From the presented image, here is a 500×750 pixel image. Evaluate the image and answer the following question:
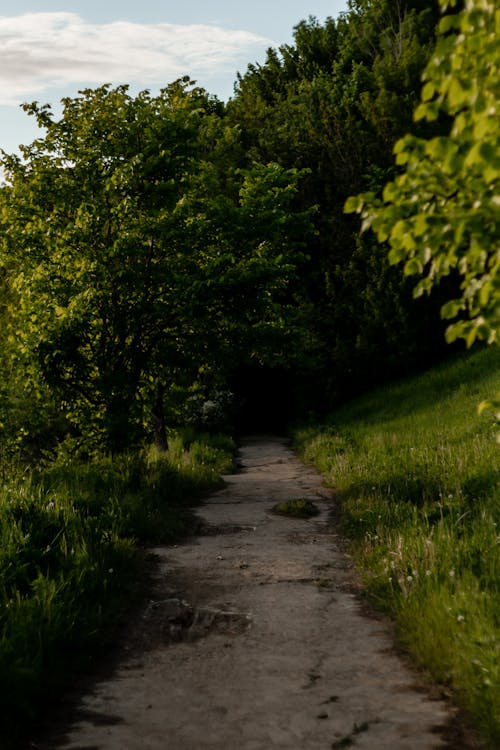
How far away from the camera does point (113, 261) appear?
12875 mm

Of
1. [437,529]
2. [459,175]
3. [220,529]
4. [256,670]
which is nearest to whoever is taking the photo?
[459,175]

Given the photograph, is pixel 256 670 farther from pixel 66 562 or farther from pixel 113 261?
pixel 113 261

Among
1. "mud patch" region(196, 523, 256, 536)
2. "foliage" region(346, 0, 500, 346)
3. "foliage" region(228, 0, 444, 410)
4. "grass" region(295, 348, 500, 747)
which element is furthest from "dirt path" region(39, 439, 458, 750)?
"foliage" region(228, 0, 444, 410)

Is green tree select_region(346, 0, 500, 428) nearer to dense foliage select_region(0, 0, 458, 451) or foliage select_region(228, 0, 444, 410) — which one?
dense foliage select_region(0, 0, 458, 451)

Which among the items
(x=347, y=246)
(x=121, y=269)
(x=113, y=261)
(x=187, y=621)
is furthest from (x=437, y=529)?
(x=347, y=246)

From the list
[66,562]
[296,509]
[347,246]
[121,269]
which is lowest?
[296,509]

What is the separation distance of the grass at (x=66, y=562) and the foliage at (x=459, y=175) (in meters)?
3.60

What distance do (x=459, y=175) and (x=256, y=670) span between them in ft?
12.5

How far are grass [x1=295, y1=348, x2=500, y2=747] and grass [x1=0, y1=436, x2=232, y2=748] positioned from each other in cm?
257

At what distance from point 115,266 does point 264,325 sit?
3.51 m

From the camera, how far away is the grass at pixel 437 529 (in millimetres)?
5285

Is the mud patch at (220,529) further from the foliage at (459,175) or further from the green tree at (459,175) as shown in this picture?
the foliage at (459,175)

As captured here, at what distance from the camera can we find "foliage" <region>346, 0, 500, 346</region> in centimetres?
378

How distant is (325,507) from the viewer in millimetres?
12656
